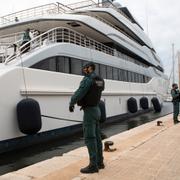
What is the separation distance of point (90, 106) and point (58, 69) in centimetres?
653

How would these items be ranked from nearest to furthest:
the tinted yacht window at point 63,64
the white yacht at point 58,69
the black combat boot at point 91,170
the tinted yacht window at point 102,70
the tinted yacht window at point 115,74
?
the black combat boot at point 91,170
the white yacht at point 58,69
the tinted yacht window at point 63,64
the tinted yacht window at point 102,70
the tinted yacht window at point 115,74

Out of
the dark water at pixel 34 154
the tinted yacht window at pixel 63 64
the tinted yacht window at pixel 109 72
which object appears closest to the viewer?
the dark water at pixel 34 154

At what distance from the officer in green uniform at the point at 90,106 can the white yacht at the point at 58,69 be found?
11.4ft

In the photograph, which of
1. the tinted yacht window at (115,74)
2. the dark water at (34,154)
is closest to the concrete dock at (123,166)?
the dark water at (34,154)

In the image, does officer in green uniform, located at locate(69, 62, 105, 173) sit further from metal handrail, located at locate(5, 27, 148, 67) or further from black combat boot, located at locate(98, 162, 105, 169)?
metal handrail, located at locate(5, 27, 148, 67)

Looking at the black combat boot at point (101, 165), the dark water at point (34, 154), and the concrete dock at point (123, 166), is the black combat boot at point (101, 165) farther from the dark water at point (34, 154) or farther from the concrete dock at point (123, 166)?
the dark water at point (34, 154)

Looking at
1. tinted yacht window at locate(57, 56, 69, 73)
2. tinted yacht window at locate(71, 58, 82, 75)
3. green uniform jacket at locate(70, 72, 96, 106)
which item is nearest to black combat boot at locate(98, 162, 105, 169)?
green uniform jacket at locate(70, 72, 96, 106)

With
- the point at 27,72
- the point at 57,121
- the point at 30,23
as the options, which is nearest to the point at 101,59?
the point at 30,23

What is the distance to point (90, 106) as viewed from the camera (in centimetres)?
491

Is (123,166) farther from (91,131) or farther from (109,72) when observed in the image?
(109,72)

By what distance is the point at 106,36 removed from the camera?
1694cm

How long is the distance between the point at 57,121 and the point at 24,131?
199cm

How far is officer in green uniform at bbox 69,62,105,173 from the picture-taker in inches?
189

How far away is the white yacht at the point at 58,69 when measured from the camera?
830 centimetres
